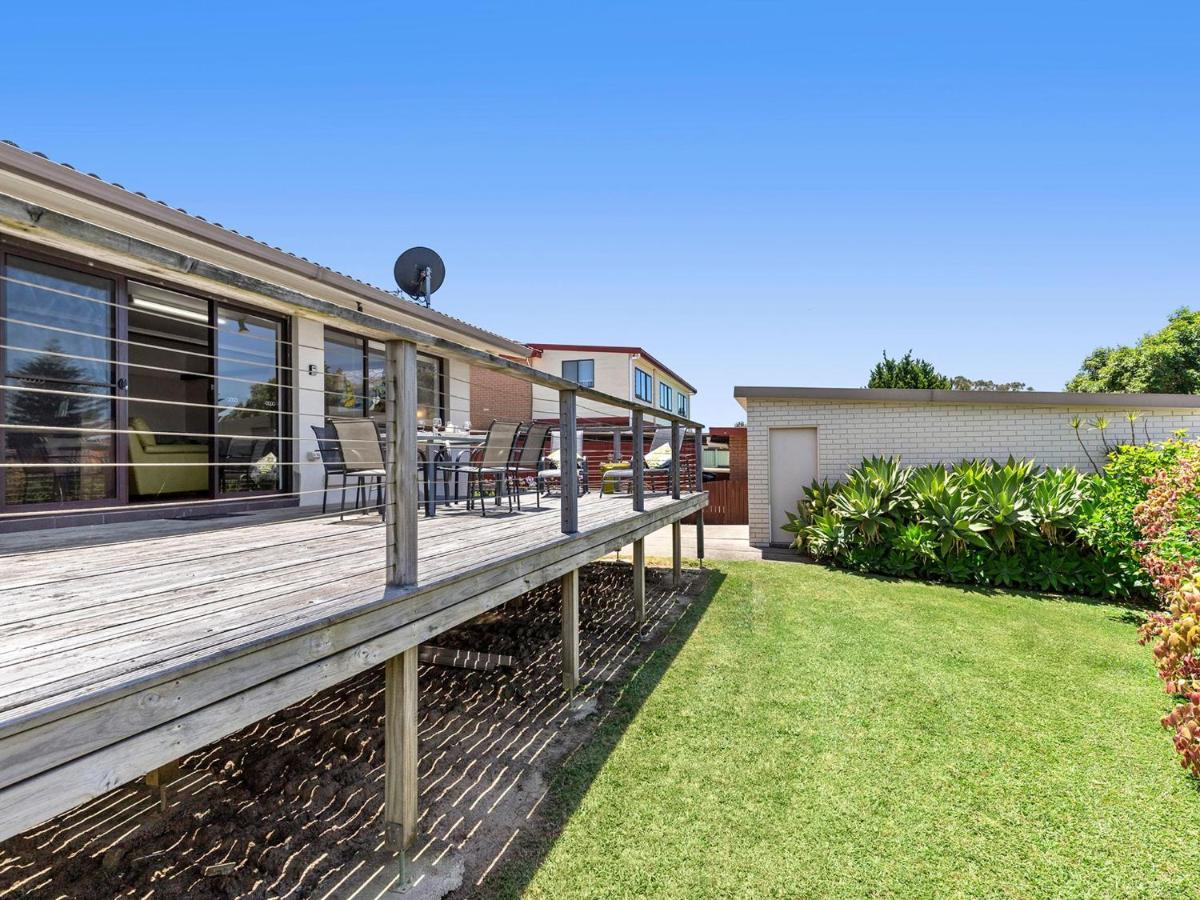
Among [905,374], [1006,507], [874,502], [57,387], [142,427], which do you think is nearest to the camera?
[57,387]

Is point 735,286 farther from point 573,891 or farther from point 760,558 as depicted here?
point 573,891

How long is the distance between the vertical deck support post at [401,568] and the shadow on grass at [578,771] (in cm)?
46

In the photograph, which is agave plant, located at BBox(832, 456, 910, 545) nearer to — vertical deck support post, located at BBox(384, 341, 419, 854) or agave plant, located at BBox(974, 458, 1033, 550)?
agave plant, located at BBox(974, 458, 1033, 550)

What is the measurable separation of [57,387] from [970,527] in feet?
34.2

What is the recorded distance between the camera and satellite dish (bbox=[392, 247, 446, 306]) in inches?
357

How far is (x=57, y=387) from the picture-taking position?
5176 millimetres

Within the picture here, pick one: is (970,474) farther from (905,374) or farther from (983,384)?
(983,384)

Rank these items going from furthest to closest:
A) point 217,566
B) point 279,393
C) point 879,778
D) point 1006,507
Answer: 1. point 1006,507
2. point 279,393
3. point 879,778
4. point 217,566

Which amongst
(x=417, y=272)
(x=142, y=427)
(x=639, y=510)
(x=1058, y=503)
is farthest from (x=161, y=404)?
(x=1058, y=503)

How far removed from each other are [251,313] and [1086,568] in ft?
36.0

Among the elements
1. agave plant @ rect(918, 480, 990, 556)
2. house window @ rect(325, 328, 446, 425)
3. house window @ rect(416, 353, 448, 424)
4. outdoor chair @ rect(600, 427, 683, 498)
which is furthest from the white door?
house window @ rect(325, 328, 446, 425)

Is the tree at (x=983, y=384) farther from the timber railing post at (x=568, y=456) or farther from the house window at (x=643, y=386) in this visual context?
the timber railing post at (x=568, y=456)

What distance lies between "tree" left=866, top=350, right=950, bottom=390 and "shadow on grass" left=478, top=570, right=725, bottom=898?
1927cm

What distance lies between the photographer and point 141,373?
7535 millimetres
